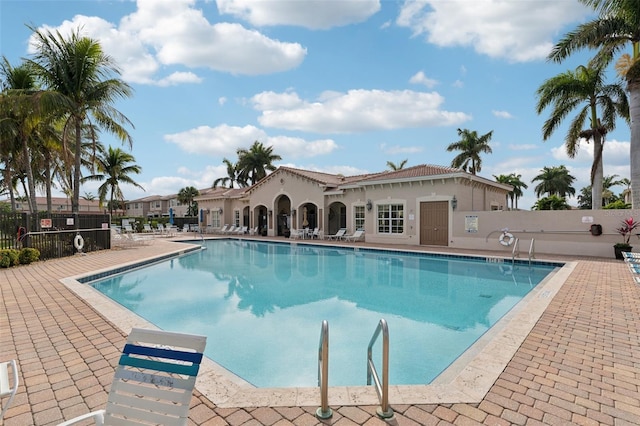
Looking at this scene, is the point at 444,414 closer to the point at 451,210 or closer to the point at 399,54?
the point at 399,54

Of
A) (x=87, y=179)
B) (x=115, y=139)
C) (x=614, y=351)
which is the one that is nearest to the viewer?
(x=614, y=351)

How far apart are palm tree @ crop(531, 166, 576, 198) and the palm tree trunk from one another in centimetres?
3590

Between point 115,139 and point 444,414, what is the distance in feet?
63.5

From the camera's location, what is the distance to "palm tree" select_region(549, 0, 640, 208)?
14.2m

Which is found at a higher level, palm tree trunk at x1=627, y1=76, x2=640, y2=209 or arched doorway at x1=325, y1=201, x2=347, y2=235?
palm tree trunk at x1=627, y1=76, x2=640, y2=209

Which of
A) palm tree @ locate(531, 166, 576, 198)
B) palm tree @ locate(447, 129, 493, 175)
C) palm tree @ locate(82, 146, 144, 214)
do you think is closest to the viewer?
palm tree @ locate(82, 146, 144, 214)

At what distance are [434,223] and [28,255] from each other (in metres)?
17.5

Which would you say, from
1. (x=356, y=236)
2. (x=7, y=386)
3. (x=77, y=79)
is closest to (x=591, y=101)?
(x=356, y=236)

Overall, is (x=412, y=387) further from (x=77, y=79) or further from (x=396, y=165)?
(x=396, y=165)

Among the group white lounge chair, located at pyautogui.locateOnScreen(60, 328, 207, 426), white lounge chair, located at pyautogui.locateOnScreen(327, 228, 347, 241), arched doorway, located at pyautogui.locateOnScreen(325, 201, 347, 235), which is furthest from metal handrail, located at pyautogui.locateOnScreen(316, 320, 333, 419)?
arched doorway, located at pyautogui.locateOnScreen(325, 201, 347, 235)

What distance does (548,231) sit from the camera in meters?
15.0

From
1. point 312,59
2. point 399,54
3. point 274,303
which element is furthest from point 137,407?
point 399,54

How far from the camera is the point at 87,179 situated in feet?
103

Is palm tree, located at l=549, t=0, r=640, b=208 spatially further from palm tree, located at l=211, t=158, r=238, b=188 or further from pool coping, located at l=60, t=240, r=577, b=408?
palm tree, located at l=211, t=158, r=238, b=188
